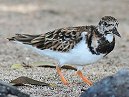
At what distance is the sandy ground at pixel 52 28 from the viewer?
6945 mm

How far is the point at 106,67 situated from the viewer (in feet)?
27.3

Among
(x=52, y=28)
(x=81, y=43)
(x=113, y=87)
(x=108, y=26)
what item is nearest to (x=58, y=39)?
(x=81, y=43)

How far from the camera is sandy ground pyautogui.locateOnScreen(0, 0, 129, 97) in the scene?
6945 mm

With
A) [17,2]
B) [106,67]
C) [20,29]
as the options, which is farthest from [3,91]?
[17,2]

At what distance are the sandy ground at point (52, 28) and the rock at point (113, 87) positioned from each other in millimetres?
774

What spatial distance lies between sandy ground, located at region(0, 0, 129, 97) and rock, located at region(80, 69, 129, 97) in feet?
2.54

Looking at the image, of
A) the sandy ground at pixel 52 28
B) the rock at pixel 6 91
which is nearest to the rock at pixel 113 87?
the rock at pixel 6 91

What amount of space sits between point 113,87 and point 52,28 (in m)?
7.07

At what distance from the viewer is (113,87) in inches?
202

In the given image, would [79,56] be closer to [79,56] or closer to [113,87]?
[79,56]

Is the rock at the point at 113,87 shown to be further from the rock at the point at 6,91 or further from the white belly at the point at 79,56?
the white belly at the point at 79,56

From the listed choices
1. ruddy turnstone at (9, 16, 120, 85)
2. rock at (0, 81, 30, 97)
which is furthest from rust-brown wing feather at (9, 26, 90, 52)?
rock at (0, 81, 30, 97)

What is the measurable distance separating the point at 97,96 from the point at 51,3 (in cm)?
1025

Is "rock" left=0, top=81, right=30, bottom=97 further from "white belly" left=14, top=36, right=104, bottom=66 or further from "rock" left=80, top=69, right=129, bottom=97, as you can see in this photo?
"white belly" left=14, top=36, right=104, bottom=66
